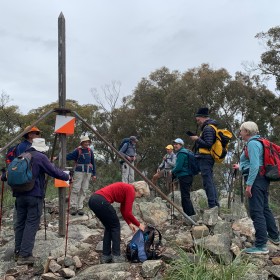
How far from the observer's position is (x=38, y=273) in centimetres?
476

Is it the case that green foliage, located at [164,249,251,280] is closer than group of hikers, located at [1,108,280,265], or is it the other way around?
green foliage, located at [164,249,251,280]

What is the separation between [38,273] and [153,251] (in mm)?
1544

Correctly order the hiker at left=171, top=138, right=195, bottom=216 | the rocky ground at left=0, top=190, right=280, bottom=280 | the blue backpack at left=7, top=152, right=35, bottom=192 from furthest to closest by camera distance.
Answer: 1. the hiker at left=171, top=138, right=195, bottom=216
2. the blue backpack at left=7, top=152, right=35, bottom=192
3. the rocky ground at left=0, top=190, right=280, bottom=280

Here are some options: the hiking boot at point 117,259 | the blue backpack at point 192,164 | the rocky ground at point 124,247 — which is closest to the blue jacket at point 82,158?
the rocky ground at point 124,247

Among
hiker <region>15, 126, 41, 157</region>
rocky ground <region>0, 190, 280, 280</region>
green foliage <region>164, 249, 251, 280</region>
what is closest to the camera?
green foliage <region>164, 249, 251, 280</region>

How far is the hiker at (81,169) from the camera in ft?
25.0

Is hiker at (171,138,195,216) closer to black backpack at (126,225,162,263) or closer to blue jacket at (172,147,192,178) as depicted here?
blue jacket at (172,147,192,178)

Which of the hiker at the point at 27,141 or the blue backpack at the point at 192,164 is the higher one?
the hiker at the point at 27,141

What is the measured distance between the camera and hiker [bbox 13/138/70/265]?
16.1ft

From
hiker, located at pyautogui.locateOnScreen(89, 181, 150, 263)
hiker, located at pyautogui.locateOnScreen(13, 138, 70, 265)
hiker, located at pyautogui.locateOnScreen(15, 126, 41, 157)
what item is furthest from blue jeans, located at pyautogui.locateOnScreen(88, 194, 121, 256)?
hiker, located at pyautogui.locateOnScreen(15, 126, 41, 157)

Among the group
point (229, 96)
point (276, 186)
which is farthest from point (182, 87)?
point (276, 186)

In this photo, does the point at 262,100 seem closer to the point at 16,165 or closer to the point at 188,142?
the point at 188,142

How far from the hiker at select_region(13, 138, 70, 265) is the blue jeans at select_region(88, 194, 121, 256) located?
603 mm

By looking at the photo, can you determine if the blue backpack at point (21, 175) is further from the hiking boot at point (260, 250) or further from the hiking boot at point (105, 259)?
the hiking boot at point (260, 250)
